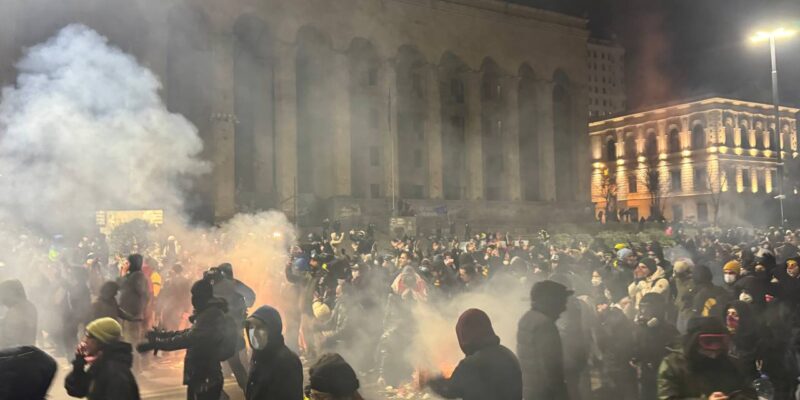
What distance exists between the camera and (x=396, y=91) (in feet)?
120

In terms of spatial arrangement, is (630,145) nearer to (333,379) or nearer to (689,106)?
(689,106)

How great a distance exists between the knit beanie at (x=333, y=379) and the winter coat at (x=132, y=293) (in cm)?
492

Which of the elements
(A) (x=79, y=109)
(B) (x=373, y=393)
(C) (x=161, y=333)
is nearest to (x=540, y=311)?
(C) (x=161, y=333)

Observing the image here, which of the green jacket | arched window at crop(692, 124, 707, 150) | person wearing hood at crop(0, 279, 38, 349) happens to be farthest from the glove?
arched window at crop(692, 124, 707, 150)

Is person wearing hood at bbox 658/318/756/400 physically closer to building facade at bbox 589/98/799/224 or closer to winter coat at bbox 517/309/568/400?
winter coat at bbox 517/309/568/400

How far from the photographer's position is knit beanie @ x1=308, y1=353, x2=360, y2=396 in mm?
3010

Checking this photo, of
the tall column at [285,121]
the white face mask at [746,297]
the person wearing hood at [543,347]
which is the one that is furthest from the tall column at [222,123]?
the person wearing hood at [543,347]

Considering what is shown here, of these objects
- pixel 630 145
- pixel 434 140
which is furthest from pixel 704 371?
pixel 630 145

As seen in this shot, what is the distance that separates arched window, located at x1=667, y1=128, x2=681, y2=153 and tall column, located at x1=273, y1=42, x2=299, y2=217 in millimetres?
34112

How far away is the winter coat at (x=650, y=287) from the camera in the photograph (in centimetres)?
681

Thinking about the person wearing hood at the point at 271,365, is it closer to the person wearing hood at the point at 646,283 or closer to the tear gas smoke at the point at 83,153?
the person wearing hood at the point at 646,283

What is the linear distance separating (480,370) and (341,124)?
30.5m

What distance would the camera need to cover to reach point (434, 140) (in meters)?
37.5

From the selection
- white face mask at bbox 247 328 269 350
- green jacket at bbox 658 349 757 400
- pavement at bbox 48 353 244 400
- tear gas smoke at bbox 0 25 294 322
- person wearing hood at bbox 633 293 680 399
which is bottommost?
pavement at bbox 48 353 244 400
